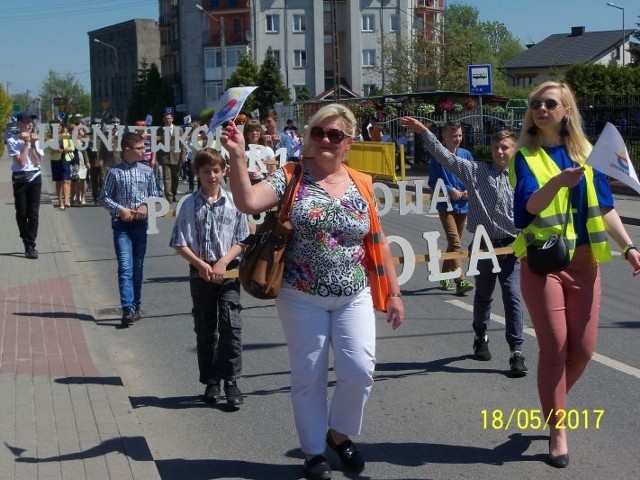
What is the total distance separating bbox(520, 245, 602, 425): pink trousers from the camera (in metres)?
5.00

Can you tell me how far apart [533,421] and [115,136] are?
1409cm

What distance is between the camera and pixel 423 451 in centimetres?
553

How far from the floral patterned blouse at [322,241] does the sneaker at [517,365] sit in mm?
2563

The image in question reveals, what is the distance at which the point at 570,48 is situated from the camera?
3922 inches

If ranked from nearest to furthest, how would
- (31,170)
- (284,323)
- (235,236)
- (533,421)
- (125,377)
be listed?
(284,323)
(533,421)
(235,236)
(125,377)
(31,170)

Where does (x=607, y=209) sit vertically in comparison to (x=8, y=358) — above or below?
above

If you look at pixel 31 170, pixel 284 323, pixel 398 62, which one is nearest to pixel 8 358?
pixel 284 323

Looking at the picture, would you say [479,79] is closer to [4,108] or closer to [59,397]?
[59,397]

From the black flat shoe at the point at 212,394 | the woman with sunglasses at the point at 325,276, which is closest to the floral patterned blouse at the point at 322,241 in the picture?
the woman with sunglasses at the point at 325,276

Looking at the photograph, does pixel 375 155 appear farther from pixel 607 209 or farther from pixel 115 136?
pixel 607 209

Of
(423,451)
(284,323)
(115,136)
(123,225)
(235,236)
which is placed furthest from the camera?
(115,136)

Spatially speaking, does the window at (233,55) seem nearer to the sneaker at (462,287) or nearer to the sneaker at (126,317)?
the sneaker at (462,287)

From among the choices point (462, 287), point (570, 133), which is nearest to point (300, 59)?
point (462, 287)

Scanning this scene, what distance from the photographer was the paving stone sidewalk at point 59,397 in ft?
16.6
